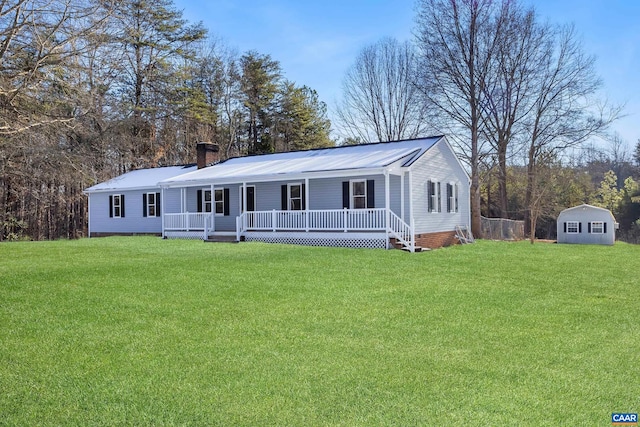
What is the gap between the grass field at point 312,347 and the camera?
396cm

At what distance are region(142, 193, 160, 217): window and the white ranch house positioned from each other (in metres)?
0.05

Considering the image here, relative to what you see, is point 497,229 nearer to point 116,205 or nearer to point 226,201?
point 226,201

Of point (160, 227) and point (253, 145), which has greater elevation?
point (253, 145)

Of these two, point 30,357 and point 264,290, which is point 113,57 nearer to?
point 264,290

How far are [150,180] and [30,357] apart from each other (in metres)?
22.0

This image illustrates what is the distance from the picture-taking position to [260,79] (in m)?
38.4

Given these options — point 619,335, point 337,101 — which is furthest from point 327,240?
point 337,101

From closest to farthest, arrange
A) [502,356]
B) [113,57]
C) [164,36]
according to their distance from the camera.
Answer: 1. [502,356]
2. [113,57]
3. [164,36]

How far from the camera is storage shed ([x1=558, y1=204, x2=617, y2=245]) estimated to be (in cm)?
2477


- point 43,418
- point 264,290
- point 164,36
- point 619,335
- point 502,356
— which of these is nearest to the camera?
point 43,418

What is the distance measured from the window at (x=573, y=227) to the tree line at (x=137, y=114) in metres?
20.2

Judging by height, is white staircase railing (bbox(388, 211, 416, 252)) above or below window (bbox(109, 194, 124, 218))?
below

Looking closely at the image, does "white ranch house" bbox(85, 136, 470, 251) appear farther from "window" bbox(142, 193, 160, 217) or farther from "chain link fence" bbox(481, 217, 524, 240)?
"chain link fence" bbox(481, 217, 524, 240)

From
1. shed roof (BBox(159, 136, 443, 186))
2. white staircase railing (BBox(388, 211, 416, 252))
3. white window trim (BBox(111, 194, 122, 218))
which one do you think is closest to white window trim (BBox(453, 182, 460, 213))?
shed roof (BBox(159, 136, 443, 186))
